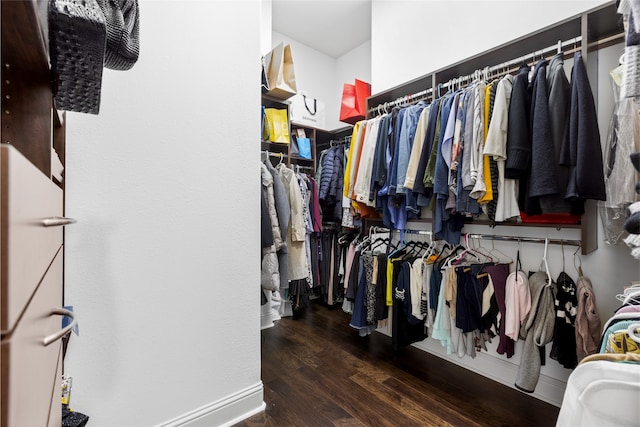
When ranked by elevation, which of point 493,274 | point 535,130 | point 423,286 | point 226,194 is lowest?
point 423,286

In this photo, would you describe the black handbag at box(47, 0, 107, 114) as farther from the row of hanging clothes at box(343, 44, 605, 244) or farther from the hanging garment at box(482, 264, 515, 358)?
the hanging garment at box(482, 264, 515, 358)

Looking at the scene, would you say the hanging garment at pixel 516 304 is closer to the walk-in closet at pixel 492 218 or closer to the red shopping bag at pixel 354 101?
the walk-in closet at pixel 492 218

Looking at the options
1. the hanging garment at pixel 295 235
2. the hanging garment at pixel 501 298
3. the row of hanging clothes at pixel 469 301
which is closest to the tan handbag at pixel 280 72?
the hanging garment at pixel 295 235

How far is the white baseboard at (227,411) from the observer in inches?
52.7

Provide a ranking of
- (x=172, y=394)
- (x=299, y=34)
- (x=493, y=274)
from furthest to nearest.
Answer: (x=299, y=34)
(x=493, y=274)
(x=172, y=394)

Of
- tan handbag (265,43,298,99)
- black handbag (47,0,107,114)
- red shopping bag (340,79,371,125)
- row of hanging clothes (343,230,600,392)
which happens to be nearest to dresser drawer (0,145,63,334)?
black handbag (47,0,107,114)

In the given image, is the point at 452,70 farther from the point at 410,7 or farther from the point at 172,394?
the point at 172,394

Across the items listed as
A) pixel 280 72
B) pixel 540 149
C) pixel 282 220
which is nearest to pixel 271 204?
pixel 282 220

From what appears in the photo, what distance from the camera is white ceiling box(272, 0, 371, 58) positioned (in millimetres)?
2941

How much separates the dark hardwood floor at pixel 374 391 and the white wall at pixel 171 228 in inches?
11.7

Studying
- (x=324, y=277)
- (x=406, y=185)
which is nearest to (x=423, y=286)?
(x=406, y=185)

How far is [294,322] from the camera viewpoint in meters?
2.85

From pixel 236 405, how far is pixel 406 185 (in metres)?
1.62

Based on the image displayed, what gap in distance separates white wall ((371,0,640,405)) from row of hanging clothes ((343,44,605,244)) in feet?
0.77
